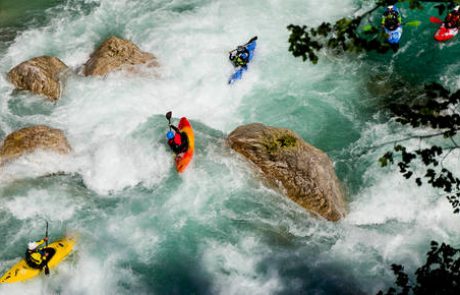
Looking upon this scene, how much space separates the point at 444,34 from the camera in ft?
48.8

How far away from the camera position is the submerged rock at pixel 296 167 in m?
10.9

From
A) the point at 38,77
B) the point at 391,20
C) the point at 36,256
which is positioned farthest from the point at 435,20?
the point at 36,256

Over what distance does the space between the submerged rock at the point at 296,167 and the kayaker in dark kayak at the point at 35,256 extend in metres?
5.04

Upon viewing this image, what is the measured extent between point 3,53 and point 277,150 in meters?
10.1

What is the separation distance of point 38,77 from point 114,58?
2246 millimetres

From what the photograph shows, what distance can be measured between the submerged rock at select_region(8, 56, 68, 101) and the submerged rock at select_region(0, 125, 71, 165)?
6.12ft

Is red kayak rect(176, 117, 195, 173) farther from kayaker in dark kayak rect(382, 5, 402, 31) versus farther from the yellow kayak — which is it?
kayaker in dark kayak rect(382, 5, 402, 31)

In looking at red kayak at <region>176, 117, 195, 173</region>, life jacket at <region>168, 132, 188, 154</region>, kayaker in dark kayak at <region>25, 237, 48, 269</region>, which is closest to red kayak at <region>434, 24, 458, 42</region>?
red kayak at <region>176, 117, 195, 173</region>

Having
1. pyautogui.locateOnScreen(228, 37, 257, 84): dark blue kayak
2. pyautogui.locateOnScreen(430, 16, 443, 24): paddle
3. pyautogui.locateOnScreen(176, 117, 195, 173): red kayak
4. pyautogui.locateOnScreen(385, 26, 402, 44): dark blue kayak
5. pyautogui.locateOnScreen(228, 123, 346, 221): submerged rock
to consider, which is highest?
pyautogui.locateOnScreen(430, 16, 443, 24): paddle

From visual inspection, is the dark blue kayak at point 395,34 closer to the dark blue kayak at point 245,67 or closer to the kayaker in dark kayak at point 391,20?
the kayaker in dark kayak at point 391,20

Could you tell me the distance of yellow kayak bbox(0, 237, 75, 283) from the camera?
983 centimetres

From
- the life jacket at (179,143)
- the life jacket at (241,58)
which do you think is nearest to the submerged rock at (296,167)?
the life jacket at (179,143)

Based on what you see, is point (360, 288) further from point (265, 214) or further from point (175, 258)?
point (175, 258)

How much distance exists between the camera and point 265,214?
36.3 feet
